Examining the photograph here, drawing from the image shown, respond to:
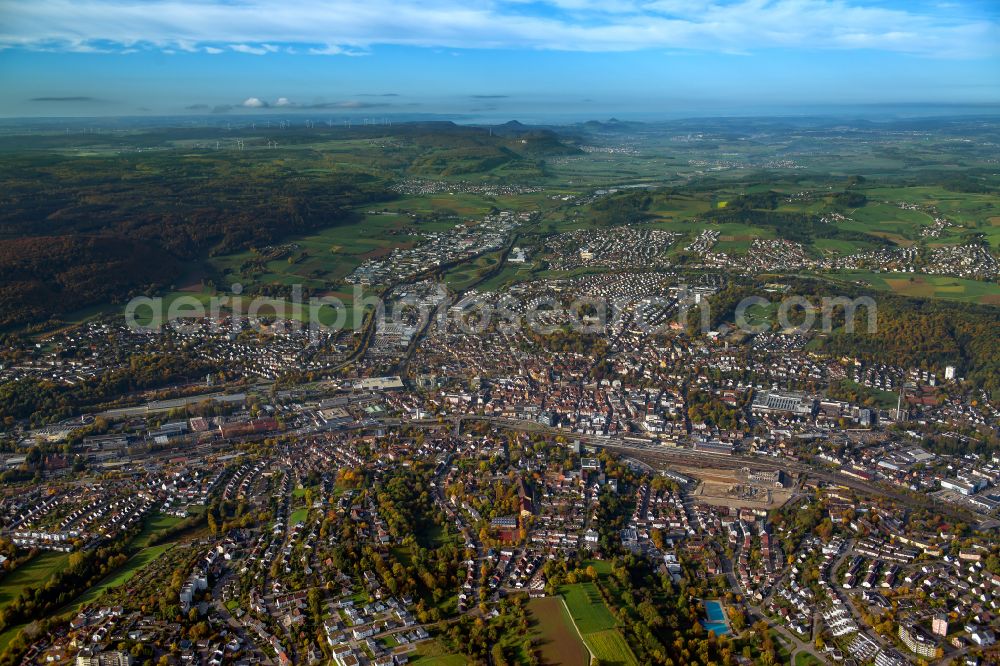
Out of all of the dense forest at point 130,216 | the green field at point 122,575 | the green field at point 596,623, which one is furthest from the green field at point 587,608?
the dense forest at point 130,216

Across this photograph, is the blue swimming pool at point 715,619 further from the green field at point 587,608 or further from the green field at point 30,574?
the green field at point 30,574

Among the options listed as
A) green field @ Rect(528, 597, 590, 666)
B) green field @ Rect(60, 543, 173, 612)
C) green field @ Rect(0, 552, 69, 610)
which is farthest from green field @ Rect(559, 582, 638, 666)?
green field @ Rect(0, 552, 69, 610)

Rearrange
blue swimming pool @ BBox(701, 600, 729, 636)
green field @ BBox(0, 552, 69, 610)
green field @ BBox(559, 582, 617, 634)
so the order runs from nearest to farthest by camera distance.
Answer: green field @ BBox(559, 582, 617, 634) → blue swimming pool @ BBox(701, 600, 729, 636) → green field @ BBox(0, 552, 69, 610)

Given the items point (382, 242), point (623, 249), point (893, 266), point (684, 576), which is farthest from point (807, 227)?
point (684, 576)

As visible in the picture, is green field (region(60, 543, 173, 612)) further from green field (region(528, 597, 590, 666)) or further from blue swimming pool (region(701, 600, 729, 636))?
blue swimming pool (region(701, 600, 729, 636))

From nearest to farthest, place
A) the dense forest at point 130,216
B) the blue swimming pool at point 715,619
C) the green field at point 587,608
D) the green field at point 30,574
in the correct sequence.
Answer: the green field at point 587,608, the blue swimming pool at point 715,619, the green field at point 30,574, the dense forest at point 130,216

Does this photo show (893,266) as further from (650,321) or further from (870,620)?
(870,620)

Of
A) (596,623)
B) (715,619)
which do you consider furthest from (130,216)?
(715,619)

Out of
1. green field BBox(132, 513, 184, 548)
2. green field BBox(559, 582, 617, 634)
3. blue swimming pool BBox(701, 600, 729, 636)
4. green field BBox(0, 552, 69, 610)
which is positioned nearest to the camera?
green field BBox(559, 582, 617, 634)
